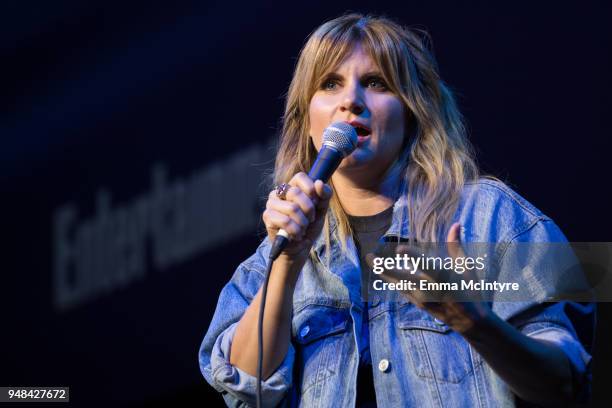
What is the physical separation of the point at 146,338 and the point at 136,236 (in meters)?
0.34

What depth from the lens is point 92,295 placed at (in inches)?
111

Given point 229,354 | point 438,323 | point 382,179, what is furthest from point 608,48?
point 229,354

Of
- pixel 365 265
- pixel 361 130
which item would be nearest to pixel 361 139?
pixel 361 130

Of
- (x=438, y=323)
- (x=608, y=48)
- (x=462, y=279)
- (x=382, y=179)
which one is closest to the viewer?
(x=462, y=279)

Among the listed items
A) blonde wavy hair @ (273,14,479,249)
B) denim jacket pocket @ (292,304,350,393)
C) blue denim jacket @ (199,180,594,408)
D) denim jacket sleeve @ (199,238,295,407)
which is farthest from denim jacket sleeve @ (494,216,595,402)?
denim jacket sleeve @ (199,238,295,407)

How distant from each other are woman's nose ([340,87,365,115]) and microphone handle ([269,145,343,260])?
262 mm

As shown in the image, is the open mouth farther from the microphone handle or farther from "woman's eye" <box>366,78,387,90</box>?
the microphone handle

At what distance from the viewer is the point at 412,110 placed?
1.70 m

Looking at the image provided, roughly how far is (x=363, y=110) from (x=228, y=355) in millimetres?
528

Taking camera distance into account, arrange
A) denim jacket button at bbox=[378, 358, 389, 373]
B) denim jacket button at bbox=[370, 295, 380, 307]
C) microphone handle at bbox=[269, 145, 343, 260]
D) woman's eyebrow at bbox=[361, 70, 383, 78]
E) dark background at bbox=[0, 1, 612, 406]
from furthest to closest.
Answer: dark background at bbox=[0, 1, 612, 406]
woman's eyebrow at bbox=[361, 70, 383, 78]
denim jacket button at bbox=[370, 295, 380, 307]
denim jacket button at bbox=[378, 358, 389, 373]
microphone handle at bbox=[269, 145, 343, 260]

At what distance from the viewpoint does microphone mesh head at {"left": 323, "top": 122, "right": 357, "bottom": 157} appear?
1.39 meters

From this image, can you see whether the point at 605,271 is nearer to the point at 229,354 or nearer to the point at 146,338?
the point at 229,354

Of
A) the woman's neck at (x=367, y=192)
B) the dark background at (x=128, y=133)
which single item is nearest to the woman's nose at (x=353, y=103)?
the woman's neck at (x=367, y=192)

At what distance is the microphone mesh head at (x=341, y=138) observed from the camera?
139cm
